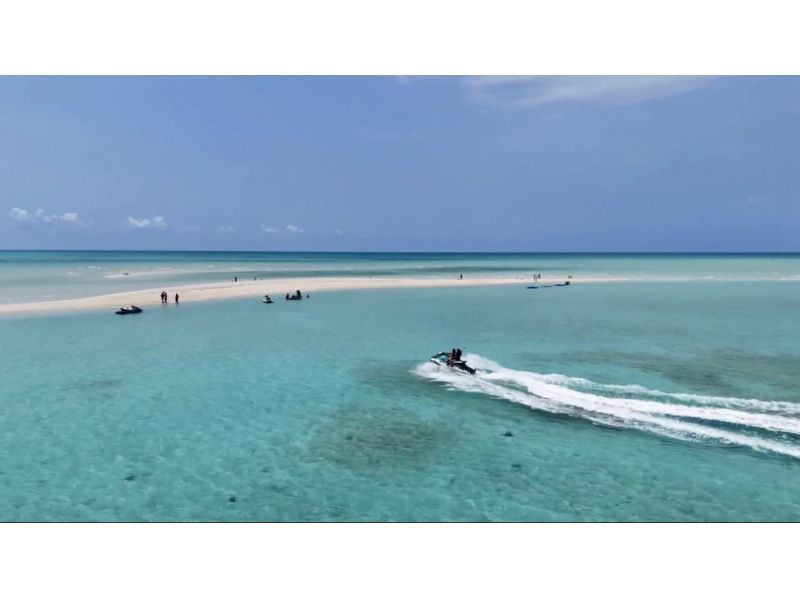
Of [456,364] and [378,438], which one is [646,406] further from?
[378,438]

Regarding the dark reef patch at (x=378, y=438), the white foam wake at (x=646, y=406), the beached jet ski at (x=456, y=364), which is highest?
the beached jet ski at (x=456, y=364)

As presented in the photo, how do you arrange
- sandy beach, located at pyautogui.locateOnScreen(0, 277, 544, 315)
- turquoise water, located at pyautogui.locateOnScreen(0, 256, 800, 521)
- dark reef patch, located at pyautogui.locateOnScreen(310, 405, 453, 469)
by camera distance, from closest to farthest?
turquoise water, located at pyautogui.locateOnScreen(0, 256, 800, 521), dark reef patch, located at pyautogui.locateOnScreen(310, 405, 453, 469), sandy beach, located at pyautogui.locateOnScreen(0, 277, 544, 315)

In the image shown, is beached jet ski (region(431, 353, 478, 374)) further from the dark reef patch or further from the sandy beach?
the sandy beach

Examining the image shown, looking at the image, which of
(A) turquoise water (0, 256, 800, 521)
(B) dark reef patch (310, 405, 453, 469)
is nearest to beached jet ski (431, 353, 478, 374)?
(A) turquoise water (0, 256, 800, 521)

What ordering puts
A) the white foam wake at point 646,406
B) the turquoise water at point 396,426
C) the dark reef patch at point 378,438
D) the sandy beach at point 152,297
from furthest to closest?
the sandy beach at point 152,297 → the white foam wake at point 646,406 → the dark reef patch at point 378,438 → the turquoise water at point 396,426

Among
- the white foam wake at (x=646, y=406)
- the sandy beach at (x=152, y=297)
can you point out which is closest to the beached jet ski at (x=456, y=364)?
the white foam wake at (x=646, y=406)

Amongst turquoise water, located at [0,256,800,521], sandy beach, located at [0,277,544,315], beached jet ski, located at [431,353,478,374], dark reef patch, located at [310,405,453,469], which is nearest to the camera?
turquoise water, located at [0,256,800,521]

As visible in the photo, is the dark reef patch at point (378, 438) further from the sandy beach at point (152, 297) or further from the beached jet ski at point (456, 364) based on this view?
the sandy beach at point (152, 297)
